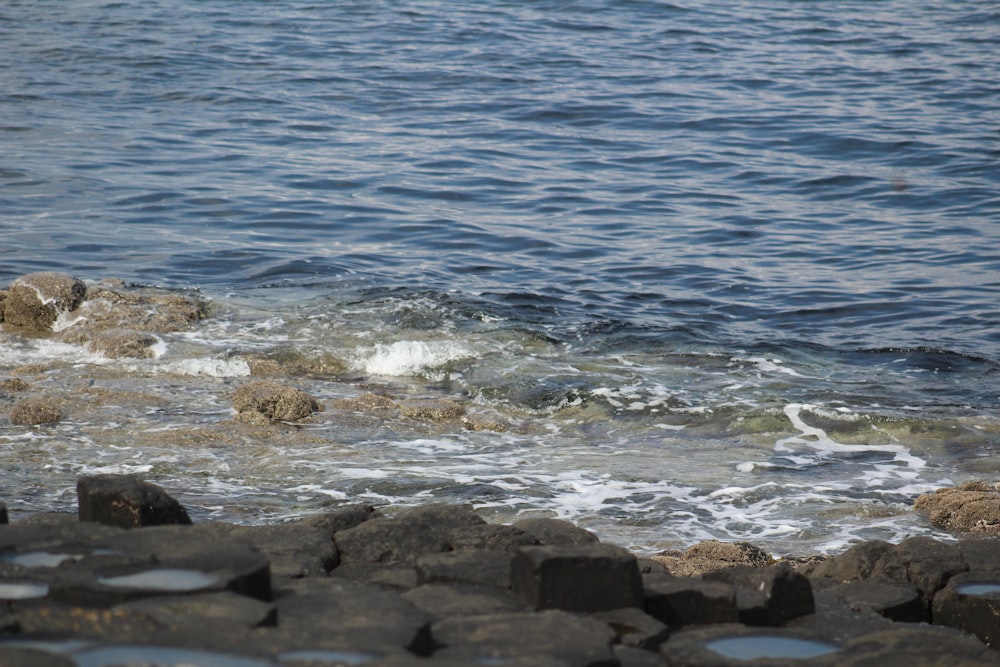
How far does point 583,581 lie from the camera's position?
432 centimetres

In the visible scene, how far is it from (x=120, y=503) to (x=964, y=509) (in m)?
4.87

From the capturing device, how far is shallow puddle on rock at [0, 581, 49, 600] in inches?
152

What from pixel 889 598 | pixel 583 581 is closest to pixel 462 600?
pixel 583 581

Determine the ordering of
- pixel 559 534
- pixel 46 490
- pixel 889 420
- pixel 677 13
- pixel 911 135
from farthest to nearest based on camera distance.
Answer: pixel 677 13 → pixel 911 135 → pixel 889 420 → pixel 46 490 → pixel 559 534

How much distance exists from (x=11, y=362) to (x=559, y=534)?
709cm

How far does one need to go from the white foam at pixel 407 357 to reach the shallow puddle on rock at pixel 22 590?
274 inches

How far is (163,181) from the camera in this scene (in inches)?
719

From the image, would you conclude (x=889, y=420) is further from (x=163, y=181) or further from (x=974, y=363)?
(x=163, y=181)

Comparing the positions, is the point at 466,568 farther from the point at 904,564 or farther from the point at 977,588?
the point at 977,588

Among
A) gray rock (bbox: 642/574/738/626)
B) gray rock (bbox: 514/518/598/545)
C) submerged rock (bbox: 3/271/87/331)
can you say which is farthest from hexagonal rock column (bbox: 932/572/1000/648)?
submerged rock (bbox: 3/271/87/331)

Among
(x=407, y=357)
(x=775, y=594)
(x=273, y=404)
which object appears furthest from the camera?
(x=407, y=357)

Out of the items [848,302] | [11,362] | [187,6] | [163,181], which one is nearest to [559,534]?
[11,362]

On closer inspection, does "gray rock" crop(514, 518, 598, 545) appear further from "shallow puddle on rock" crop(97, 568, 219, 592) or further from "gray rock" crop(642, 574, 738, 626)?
"shallow puddle on rock" crop(97, 568, 219, 592)

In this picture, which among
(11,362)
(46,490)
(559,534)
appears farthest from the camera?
(11,362)
